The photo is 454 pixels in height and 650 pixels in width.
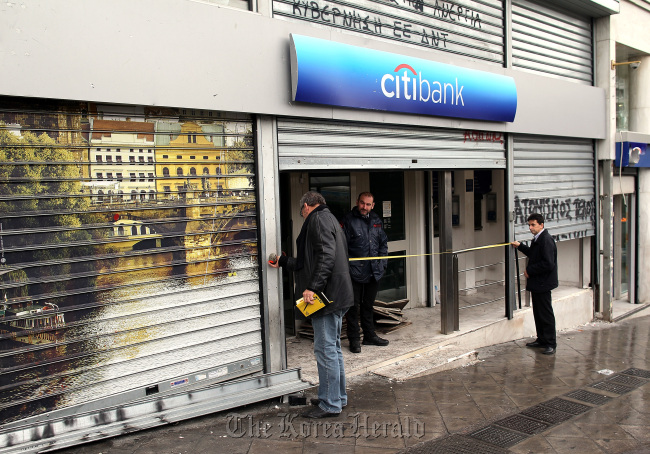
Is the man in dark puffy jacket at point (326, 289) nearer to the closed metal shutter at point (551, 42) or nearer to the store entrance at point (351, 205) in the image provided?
the store entrance at point (351, 205)

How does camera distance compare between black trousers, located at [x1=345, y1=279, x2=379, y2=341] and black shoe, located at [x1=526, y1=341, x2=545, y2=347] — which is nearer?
black trousers, located at [x1=345, y1=279, x2=379, y2=341]

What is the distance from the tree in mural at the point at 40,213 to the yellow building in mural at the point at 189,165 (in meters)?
0.65

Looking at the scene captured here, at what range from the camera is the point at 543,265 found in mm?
7176

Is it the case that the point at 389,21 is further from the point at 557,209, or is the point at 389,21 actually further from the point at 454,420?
the point at 557,209

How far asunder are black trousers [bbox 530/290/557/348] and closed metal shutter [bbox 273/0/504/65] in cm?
332

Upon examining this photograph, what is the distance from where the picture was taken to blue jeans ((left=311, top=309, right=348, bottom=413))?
462 cm

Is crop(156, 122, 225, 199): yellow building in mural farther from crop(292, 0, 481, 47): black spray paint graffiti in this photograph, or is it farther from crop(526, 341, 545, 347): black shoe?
crop(526, 341, 545, 347): black shoe

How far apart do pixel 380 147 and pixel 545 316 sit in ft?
11.0

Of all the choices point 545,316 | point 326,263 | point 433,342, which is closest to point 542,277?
point 545,316

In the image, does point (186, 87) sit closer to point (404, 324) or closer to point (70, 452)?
point (70, 452)

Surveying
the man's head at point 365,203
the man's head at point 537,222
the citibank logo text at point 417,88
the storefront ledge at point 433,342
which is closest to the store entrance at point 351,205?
the storefront ledge at point 433,342

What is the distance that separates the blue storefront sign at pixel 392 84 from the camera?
16.4 ft

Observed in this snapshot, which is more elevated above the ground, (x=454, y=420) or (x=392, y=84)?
(x=392, y=84)

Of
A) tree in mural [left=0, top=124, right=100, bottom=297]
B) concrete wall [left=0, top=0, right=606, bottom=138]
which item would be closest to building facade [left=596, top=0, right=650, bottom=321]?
concrete wall [left=0, top=0, right=606, bottom=138]
